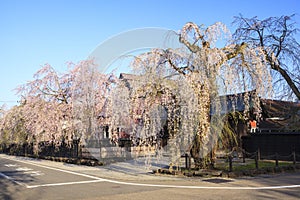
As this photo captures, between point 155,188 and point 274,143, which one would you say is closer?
point 155,188

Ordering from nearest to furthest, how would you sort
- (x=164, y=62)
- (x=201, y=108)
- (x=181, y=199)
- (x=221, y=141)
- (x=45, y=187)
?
(x=181, y=199) → (x=45, y=187) → (x=201, y=108) → (x=164, y=62) → (x=221, y=141)

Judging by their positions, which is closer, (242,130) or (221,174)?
(221,174)

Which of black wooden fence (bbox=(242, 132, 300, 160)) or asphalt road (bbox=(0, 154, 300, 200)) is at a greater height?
black wooden fence (bbox=(242, 132, 300, 160))

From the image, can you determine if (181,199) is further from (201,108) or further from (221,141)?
(221,141)

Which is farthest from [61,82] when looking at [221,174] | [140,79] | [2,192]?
[221,174]

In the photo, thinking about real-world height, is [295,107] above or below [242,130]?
above

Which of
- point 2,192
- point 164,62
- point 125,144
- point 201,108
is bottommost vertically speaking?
point 2,192

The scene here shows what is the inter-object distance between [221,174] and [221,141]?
1760 millimetres

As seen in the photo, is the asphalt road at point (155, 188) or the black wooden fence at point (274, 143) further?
the black wooden fence at point (274, 143)

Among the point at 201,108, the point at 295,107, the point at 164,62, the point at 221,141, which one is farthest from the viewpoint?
the point at 295,107

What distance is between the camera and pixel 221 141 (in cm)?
1322

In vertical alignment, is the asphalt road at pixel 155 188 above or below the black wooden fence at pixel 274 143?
below

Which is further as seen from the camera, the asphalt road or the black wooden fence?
the black wooden fence

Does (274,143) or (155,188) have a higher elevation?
(274,143)
